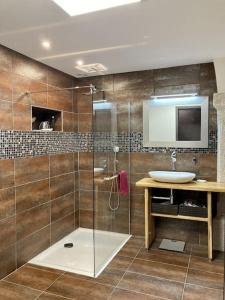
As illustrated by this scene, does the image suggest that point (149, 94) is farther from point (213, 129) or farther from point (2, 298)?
point (2, 298)

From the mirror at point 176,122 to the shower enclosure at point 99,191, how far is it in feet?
1.10

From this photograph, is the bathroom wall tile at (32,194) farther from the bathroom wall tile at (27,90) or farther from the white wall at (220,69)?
the white wall at (220,69)

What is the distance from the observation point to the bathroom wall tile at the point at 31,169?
2789mm

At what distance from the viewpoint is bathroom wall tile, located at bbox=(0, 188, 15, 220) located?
2.57m

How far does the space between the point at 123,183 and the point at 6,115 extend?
173cm

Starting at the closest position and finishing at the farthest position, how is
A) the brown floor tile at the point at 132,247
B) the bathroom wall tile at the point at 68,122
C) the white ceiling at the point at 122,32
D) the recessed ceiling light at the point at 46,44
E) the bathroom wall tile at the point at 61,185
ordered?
the white ceiling at the point at 122,32 → the recessed ceiling light at the point at 46,44 → the brown floor tile at the point at 132,247 → the bathroom wall tile at the point at 61,185 → the bathroom wall tile at the point at 68,122

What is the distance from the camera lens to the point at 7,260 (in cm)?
264

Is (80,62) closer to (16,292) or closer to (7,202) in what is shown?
(7,202)

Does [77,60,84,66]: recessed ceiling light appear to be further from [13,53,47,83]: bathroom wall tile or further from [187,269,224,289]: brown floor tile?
[187,269,224,289]: brown floor tile

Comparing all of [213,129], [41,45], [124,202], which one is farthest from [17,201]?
[213,129]

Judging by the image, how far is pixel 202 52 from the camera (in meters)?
2.75

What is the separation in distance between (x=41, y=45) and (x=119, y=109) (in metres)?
1.43

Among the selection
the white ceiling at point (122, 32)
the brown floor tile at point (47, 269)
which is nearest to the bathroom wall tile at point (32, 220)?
the brown floor tile at point (47, 269)

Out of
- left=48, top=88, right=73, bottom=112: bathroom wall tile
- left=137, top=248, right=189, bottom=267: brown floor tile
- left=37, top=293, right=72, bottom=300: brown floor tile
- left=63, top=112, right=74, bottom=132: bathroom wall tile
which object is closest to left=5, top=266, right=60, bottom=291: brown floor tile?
left=37, top=293, right=72, bottom=300: brown floor tile
